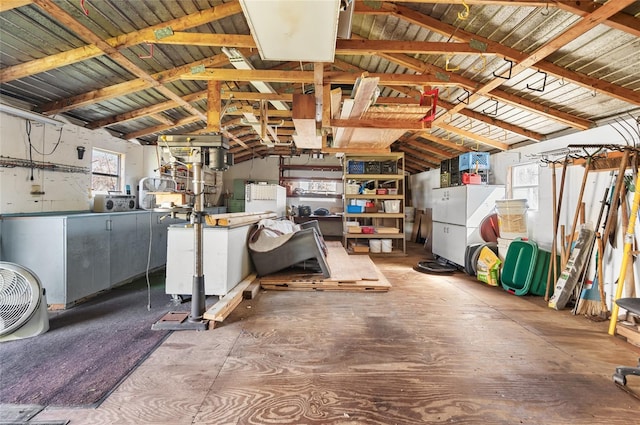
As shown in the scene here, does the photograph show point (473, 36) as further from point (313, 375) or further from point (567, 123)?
point (313, 375)

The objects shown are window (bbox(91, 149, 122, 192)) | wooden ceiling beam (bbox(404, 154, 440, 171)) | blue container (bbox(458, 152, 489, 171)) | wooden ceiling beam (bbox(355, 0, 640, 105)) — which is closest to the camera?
wooden ceiling beam (bbox(355, 0, 640, 105))

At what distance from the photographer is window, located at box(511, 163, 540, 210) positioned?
4887 millimetres

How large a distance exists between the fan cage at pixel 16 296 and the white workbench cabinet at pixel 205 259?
→ 106 cm

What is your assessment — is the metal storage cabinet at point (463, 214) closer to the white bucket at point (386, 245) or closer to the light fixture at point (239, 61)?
the white bucket at point (386, 245)

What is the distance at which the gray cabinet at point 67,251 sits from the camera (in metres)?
2.85

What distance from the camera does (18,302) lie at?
227 cm

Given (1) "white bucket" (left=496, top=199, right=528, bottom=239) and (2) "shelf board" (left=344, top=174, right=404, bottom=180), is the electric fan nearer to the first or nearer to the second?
(1) "white bucket" (left=496, top=199, right=528, bottom=239)

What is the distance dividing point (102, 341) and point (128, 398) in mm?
968

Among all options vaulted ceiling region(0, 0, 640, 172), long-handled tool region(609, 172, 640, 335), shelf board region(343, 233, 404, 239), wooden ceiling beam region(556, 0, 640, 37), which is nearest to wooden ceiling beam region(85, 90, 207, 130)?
vaulted ceiling region(0, 0, 640, 172)

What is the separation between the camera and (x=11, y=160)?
358cm

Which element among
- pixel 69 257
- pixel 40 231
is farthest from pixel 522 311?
pixel 40 231

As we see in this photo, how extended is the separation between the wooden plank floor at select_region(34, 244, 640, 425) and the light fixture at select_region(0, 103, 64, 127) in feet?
12.3

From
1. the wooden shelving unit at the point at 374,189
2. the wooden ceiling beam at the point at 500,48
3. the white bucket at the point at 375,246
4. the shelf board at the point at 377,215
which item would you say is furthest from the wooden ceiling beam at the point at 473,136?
the white bucket at the point at 375,246

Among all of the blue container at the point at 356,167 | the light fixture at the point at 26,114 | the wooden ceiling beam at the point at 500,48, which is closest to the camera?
the wooden ceiling beam at the point at 500,48
